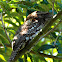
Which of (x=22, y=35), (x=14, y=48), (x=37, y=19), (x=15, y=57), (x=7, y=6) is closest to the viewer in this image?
(x=7, y=6)

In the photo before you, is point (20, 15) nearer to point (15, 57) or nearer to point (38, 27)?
point (38, 27)

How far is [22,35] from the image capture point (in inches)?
69.1

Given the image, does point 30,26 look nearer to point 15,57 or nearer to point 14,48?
point 14,48

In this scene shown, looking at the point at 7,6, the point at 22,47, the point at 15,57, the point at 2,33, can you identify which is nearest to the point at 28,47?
the point at 22,47

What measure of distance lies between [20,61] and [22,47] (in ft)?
1.09

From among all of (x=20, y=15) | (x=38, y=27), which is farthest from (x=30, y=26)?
(x=20, y=15)

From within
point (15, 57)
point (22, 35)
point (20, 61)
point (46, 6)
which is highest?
point (46, 6)

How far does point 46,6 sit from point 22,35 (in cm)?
47

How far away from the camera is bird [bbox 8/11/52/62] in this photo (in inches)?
64.2

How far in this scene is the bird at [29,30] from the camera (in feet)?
5.35

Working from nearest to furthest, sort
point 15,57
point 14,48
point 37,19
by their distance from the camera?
point 15,57 < point 14,48 < point 37,19

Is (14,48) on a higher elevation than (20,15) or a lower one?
lower

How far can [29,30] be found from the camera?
1808mm

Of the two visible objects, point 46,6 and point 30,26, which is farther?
point 30,26
